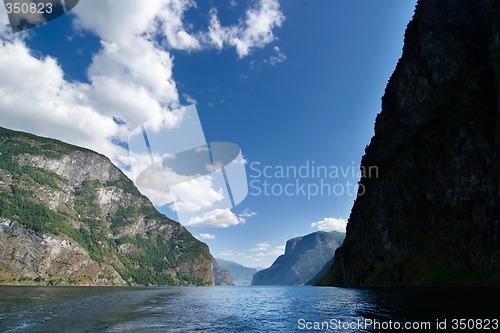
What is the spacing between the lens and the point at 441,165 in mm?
138125

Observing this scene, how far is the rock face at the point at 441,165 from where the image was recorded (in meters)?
114

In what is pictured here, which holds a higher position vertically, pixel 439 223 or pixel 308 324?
pixel 439 223

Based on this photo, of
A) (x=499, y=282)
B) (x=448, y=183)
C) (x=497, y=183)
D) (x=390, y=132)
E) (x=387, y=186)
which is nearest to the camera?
(x=499, y=282)

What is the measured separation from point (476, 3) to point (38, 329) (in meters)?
212

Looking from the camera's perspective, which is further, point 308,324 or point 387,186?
point 387,186

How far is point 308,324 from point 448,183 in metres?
114

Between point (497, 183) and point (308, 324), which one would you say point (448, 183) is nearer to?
point (497, 183)

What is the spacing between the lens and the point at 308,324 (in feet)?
137

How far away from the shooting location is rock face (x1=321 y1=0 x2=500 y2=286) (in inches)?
4491

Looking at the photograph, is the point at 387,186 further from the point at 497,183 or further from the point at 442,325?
the point at 442,325

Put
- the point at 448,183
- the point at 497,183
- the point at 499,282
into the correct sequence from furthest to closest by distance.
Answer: the point at 448,183 → the point at 497,183 → the point at 499,282

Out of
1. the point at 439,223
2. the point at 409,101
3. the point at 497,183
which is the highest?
the point at 409,101

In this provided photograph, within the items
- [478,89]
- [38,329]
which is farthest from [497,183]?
[38,329]

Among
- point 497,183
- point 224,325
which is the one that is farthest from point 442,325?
point 497,183
